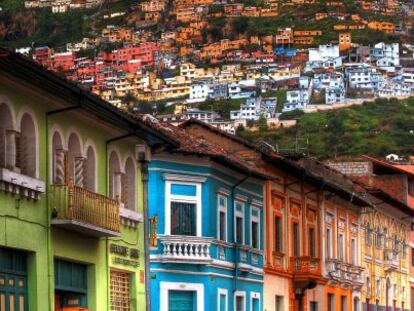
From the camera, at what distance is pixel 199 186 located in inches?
1916

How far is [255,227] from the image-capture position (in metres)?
55.0

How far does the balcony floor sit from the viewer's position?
3184cm

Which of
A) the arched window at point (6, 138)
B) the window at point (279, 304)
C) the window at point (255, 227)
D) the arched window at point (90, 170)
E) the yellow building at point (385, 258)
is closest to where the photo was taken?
the arched window at point (6, 138)

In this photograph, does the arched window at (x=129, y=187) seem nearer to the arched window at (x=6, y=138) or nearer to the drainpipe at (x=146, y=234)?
the drainpipe at (x=146, y=234)

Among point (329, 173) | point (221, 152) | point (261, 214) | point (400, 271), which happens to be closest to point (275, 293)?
point (261, 214)

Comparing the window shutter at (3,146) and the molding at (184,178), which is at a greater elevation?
the molding at (184,178)

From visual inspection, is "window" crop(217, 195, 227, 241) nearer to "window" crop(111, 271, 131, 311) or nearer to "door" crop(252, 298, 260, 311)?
"door" crop(252, 298, 260, 311)

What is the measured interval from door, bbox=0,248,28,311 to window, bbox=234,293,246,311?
21634mm

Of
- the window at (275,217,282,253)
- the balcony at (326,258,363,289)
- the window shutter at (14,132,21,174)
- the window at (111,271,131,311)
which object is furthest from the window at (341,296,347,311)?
the window shutter at (14,132,21,174)

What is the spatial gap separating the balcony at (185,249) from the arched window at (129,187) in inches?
394

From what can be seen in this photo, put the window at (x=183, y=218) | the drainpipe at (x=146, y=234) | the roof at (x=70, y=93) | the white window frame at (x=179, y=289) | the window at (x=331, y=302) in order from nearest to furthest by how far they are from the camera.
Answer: the roof at (x=70, y=93)
the drainpipe at (x=146, y=234)
the white window frame at (x=179, y=289)
the window at (x=183, y=218)
the window at (x=331, y=302)

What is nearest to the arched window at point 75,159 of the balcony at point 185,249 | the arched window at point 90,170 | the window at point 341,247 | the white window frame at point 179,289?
the arched window at point 90,170

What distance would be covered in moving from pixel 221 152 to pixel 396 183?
30544mm

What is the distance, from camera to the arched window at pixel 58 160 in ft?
107
